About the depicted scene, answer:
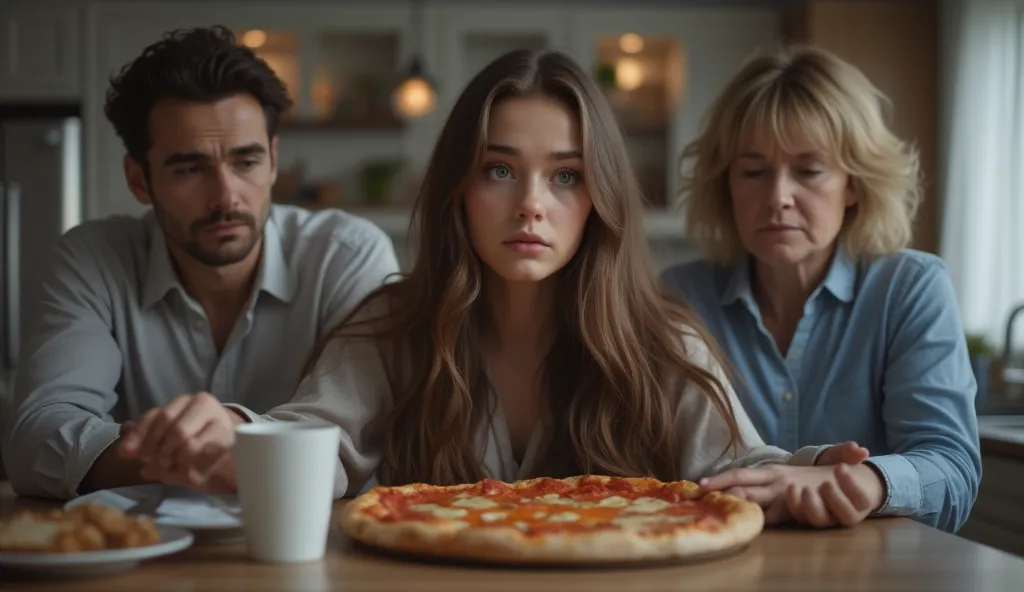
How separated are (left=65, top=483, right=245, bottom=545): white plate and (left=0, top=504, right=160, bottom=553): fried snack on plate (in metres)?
0.07

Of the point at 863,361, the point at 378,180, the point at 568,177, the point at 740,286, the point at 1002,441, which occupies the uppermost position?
the point at 378,180

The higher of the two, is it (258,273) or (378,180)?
(378,180)

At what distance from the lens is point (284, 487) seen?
45.9 inches

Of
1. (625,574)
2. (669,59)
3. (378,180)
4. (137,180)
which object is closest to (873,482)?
(625,574)

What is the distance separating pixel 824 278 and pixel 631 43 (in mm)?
3968

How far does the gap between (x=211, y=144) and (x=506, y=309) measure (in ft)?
2.14

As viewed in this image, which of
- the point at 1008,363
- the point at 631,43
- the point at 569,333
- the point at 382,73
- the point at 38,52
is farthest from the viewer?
the point at 382,73

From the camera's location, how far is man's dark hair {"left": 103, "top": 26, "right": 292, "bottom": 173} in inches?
84.0

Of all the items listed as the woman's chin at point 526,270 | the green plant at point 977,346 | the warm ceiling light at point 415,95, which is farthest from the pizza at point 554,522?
the warm ceiling light at point 415,95

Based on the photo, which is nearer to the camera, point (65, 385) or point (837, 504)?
point (837, 504)

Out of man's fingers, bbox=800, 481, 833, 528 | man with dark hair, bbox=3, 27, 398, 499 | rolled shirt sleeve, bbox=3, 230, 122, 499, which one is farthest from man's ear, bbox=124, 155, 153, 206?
man's fingers, bbox=800, 481, 833, 528

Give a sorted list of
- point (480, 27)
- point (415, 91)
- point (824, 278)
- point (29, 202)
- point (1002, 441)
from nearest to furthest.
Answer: point (824, 278)
point (1002, 441)
point (415, 91)
point (29, 202)
point (480, 27)

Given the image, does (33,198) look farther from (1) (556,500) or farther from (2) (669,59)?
(1) (556,500)

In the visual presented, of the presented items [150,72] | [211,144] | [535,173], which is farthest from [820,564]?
[150,72]
